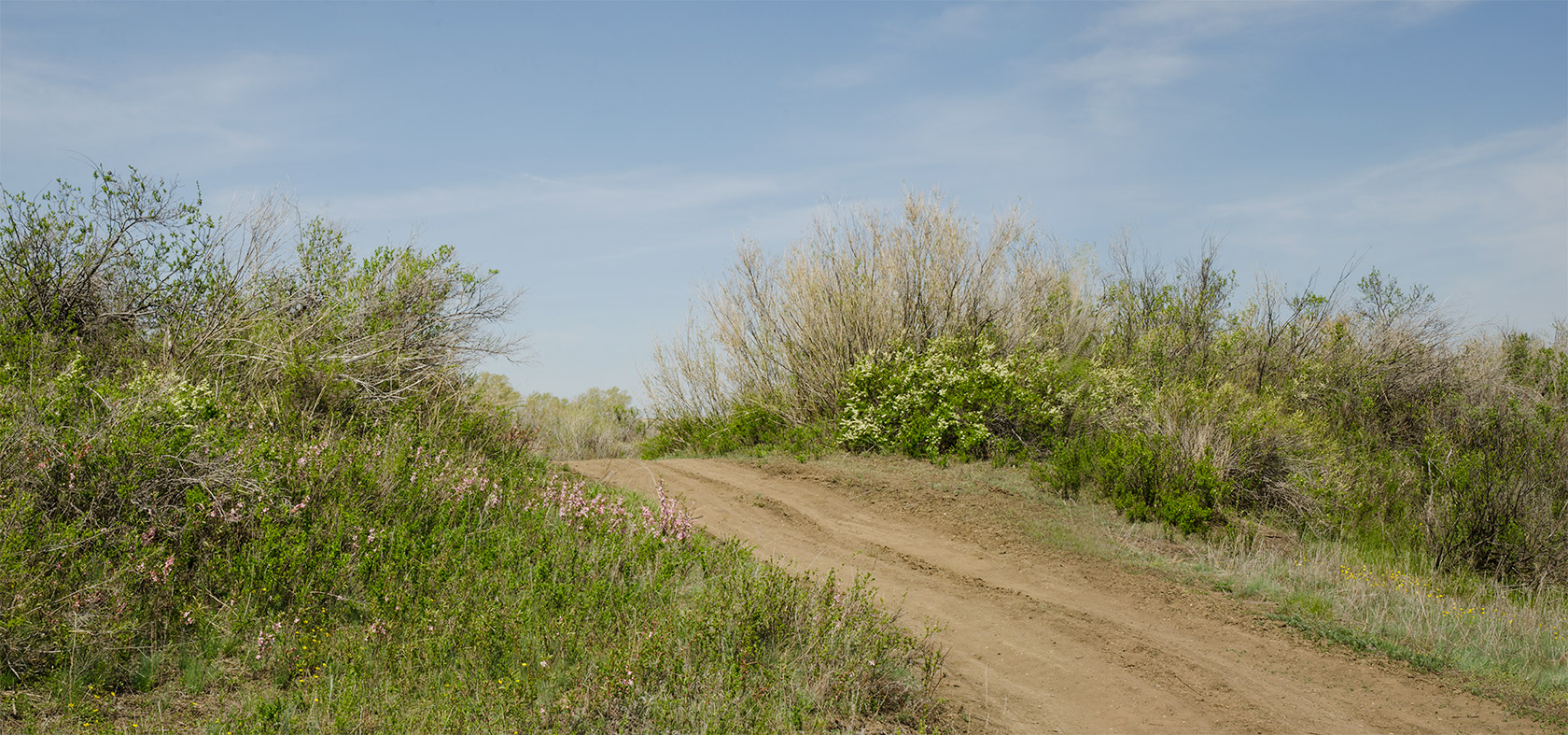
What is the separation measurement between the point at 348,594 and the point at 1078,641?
5129mm

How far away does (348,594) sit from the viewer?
18.1 feet

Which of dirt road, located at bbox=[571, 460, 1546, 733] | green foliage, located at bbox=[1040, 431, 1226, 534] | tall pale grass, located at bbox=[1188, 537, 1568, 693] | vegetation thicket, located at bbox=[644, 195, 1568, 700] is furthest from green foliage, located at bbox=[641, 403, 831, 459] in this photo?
tall pale grass, located at bbox=[1188, 537, 1568, 693]

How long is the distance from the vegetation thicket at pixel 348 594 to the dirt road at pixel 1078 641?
82 cm

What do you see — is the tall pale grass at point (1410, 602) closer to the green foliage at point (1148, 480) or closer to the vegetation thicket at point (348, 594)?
the green foliage at point (1148, 480)

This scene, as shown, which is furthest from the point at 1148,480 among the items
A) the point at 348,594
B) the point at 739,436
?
the point at 348,594

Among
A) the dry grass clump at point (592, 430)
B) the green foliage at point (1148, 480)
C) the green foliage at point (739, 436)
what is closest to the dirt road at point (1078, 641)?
the green foliage at point (1148, 480)

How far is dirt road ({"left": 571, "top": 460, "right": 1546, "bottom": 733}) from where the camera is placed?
545cm

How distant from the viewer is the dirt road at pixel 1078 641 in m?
5.45

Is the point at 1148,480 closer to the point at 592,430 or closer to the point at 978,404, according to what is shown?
Answer: the point at 978,404

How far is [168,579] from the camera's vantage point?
5.07 meters

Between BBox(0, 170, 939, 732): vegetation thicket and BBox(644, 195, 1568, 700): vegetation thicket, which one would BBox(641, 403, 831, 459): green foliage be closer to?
BBox(644, 195, 1568, 700): vegetation thicket

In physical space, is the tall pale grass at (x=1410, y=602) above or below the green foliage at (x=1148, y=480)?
below

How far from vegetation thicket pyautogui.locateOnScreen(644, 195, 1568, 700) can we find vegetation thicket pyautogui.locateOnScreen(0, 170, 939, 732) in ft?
18.2

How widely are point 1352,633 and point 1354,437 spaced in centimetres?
898
